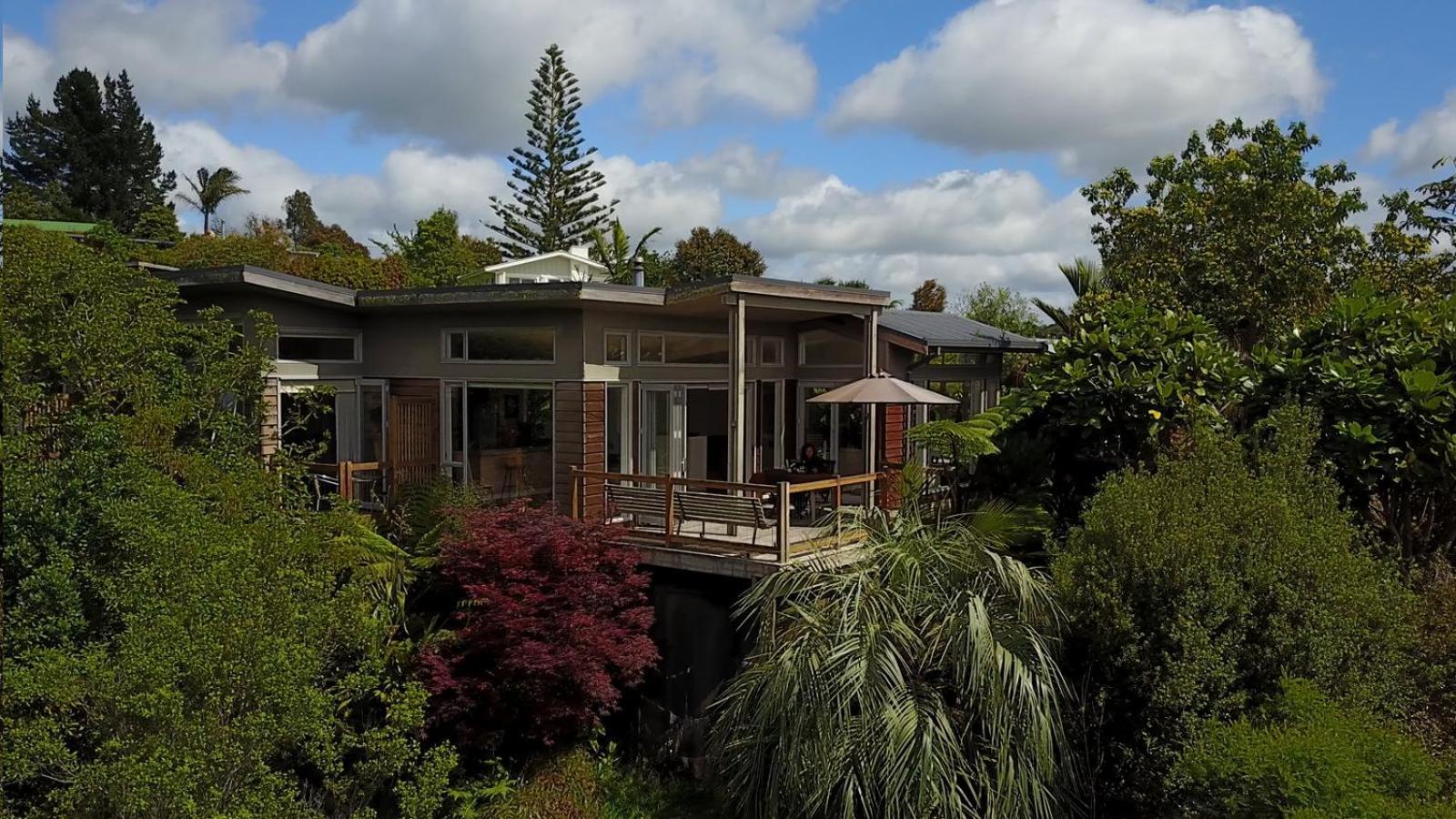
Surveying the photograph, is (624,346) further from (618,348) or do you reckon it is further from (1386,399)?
(1386,399)

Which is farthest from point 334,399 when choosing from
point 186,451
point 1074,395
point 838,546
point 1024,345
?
point 1024,345

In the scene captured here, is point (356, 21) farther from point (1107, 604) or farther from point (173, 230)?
point (173, 230)

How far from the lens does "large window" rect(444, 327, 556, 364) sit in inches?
508

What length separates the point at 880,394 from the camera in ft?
40.1

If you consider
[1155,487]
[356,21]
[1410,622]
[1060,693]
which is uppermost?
[356,21]

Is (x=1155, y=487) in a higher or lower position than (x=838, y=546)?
higher

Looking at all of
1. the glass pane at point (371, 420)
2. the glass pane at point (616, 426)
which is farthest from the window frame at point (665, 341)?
the glass pane at point (371, 420)

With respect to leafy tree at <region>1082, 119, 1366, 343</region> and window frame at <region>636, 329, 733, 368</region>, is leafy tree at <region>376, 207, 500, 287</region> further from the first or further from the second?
leafy tree at <region>1082, 119, 1366, 343</region>

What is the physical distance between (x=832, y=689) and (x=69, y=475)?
6.84 m

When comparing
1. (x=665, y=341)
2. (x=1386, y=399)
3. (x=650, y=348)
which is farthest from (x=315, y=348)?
(x=1386, y=399)

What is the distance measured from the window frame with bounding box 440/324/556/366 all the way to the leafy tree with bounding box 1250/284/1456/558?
8441 millimetres

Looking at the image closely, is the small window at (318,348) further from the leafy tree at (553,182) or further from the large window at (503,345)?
the leafy tree at (553,182)

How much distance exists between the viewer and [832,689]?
807 centimetres

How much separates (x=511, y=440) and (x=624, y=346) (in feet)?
6.67
